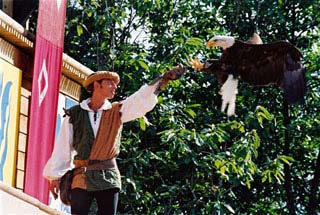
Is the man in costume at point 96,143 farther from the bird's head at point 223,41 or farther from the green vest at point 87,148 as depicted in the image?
the bird's head at point 223,41

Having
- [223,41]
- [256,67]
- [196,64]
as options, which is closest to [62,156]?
[196,64]

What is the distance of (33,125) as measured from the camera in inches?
314

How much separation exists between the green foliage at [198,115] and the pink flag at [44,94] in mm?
2992

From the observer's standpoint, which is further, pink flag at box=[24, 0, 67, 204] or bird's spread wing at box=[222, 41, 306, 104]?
pink flag at box=[24, 0, 67, 204]

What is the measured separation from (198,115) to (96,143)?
762 centimetres

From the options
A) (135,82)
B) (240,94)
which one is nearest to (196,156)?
(135,82)

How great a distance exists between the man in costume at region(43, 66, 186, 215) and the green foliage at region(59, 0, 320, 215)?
4.82 meters

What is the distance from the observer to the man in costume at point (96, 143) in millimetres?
6312

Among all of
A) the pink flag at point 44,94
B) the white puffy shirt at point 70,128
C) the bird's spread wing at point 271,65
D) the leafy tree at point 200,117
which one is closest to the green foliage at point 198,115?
the leafy tree at point 200,117

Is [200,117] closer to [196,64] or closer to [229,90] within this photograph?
[229,90]

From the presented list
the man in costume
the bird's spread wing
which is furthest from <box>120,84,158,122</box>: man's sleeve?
the bird's spread wing

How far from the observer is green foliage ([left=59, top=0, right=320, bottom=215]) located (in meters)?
12.2

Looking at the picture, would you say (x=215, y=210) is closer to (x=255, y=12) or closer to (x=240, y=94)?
(x=240, y=94)

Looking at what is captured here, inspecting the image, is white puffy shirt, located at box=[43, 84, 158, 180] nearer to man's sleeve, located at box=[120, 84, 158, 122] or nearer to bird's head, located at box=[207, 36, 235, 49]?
man's sleeve, located at box=[120, 84, 158, 122]
